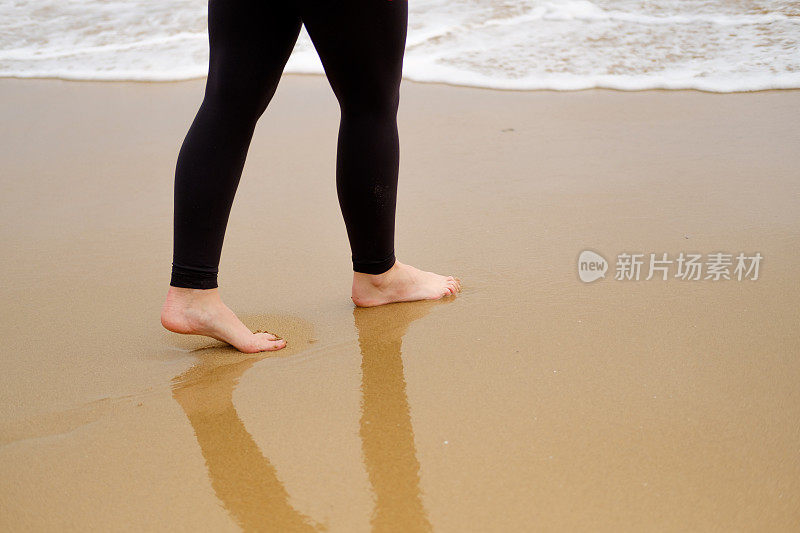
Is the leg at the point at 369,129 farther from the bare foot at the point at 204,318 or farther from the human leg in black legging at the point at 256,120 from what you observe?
the bare foot at the point at 204,318

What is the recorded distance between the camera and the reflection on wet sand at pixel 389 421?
1192 millimetres

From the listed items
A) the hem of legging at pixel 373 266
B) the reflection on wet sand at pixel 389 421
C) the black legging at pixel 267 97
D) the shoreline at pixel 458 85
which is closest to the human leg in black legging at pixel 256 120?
the black legging at pixel 267 97

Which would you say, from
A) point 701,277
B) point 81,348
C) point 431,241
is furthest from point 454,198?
point 81,348

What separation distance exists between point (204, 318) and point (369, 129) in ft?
1.74

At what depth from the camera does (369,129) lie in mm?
1642

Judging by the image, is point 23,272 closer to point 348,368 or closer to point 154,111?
point 348,368

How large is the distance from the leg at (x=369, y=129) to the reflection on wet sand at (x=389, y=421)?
0.07 meters

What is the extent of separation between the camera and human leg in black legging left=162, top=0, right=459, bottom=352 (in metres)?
1.50

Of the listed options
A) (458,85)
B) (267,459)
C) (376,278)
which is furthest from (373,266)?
(458,85)

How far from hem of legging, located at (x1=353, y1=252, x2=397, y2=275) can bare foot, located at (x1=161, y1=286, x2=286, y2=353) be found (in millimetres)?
302

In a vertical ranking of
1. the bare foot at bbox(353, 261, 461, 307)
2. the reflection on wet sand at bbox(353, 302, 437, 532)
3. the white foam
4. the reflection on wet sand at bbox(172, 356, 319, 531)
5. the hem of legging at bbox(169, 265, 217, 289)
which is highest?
the white foam

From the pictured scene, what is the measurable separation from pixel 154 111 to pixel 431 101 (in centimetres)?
124

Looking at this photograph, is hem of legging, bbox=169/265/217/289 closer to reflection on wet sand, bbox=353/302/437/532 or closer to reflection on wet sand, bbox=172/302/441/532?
reflection on wet sand, bbox=172/302/441/532

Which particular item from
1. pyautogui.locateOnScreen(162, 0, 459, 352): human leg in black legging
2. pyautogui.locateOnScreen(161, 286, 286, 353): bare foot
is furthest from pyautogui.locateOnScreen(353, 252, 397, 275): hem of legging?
pyautogui.locateOnScreen(161, 286, 286, 353): bare foot
